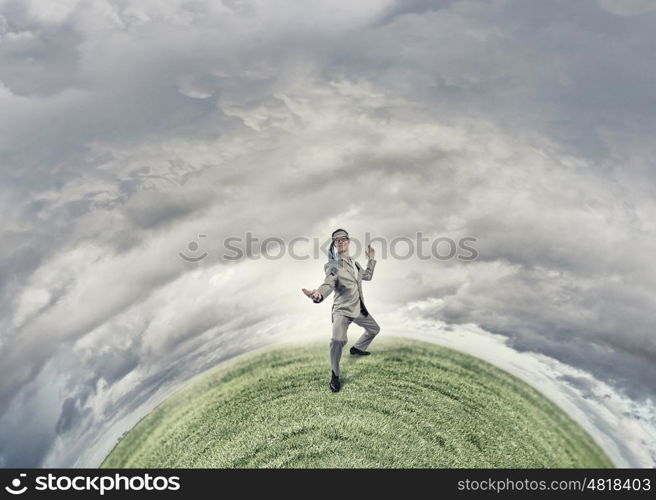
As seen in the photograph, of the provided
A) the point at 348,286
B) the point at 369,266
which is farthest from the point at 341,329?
the point at 369,266

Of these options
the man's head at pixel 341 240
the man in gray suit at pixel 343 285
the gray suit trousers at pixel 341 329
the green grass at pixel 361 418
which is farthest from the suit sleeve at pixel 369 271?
the green grass at pixel 361 418

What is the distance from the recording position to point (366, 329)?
17688 millimetres

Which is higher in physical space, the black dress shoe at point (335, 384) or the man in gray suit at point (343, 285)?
the man in gray suit at point (343, 285)

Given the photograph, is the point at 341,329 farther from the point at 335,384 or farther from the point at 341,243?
the point at 341,243

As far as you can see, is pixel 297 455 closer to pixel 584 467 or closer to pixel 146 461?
pixel 146 461

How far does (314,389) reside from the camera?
58.1 feet

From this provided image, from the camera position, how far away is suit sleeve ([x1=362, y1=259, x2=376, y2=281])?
55.1 feet

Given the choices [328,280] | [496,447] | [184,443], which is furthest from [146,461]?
[496,447]

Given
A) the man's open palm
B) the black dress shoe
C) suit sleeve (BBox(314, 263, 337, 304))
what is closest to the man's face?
suit sleeve (BBox(314, 263, 337, 304))

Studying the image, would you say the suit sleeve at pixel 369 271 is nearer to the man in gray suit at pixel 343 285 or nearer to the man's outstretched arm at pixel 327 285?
the man in gray suit at pixel 343 285

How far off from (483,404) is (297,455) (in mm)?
5912

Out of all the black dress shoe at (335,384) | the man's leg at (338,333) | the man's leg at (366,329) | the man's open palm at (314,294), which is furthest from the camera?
the man's leg at (366,329)

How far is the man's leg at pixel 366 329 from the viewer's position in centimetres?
1731

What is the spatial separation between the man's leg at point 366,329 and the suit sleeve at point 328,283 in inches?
68.5
